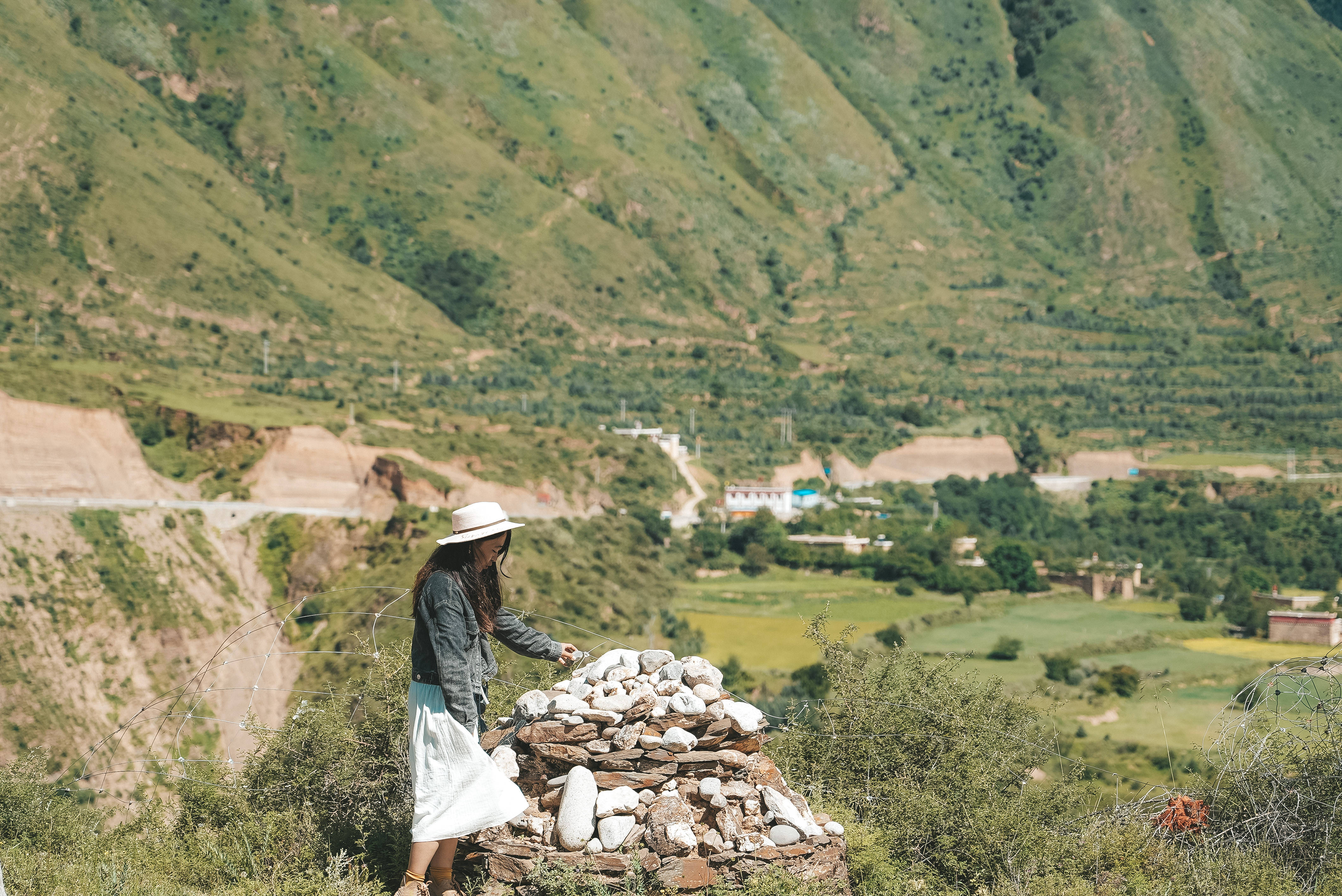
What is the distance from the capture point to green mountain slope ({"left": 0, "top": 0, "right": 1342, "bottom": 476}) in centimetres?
7944

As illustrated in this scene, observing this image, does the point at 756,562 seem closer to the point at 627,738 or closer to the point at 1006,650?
the point at 1006,650

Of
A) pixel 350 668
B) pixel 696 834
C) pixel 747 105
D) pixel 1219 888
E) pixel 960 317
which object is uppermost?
pixel 747 105

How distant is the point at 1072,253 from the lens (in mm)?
145250

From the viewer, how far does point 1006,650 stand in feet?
164

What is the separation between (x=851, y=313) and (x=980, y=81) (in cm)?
6247

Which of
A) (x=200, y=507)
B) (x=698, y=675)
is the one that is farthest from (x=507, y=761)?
(x=200, y=507)

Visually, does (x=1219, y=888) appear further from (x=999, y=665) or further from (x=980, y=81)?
(x=980, y=81)

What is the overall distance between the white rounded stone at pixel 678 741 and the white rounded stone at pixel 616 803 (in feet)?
1.10

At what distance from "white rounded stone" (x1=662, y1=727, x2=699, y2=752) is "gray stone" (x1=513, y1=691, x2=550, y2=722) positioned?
71cm

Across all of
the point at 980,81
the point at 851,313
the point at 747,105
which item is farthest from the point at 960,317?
the point at 980,81

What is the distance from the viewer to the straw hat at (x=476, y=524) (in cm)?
693

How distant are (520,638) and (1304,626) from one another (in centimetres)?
5415

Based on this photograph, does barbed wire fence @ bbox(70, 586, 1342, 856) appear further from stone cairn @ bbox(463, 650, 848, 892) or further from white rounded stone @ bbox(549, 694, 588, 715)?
stone cairn @ bbox(463, 650, 848, 892)

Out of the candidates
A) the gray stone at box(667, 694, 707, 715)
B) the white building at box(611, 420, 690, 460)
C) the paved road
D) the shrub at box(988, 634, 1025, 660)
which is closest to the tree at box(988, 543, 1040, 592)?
the shrub at box(988, 634, 1025, 660)
